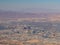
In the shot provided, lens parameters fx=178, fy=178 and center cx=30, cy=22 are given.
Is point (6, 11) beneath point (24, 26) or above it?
above

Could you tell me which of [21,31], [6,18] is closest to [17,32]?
[21,31]

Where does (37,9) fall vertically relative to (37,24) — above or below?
above

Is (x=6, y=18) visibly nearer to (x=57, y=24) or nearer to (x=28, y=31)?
(x=28, y=31)

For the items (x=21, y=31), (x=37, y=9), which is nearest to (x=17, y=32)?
(x=21, y=31)

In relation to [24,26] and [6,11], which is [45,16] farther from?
[6,11]

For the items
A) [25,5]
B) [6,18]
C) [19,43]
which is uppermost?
[25,5]

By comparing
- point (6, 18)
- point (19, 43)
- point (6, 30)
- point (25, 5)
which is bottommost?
point (19, 43)
